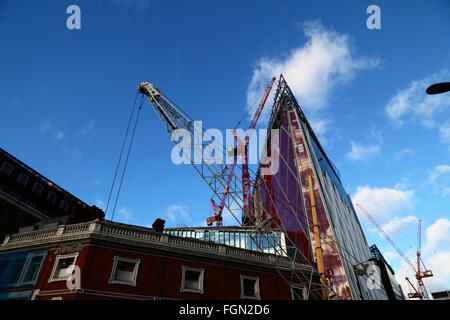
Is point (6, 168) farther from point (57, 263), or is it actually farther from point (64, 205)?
point (57, 263)

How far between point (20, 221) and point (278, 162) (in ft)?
185

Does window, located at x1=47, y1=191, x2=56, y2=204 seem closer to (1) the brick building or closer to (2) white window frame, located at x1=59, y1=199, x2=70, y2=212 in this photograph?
(2) white window frame, located at x1=59, y1=199, x2=70, y2=212

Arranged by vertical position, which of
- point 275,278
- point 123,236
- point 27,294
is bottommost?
point 27,294

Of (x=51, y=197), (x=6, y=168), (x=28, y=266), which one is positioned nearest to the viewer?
(x=28, y=266)

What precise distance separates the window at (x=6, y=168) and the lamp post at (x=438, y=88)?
5462 cm

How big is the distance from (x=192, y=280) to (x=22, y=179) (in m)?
39.3

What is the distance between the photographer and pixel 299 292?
28375mm

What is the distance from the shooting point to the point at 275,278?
90.8ft

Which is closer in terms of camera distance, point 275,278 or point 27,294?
point 27,294

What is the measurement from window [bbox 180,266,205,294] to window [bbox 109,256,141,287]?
13.6 ft

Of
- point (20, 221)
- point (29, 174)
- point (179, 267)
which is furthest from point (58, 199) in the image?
point (179, 267)

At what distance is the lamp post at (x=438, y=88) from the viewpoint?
8055 millimetres

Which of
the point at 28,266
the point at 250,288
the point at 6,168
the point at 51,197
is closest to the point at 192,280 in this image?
the point at 250,288
